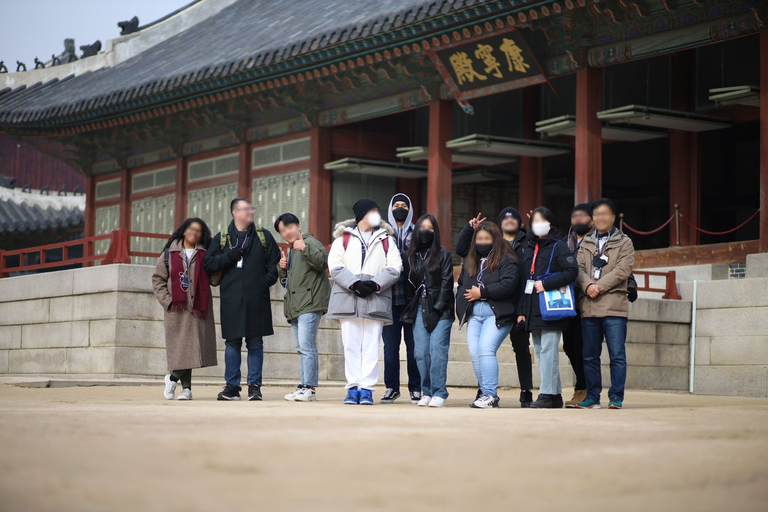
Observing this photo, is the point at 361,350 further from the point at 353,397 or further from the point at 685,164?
the point at 685,164

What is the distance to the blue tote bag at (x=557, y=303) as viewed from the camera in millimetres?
7738

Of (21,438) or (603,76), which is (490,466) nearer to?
(21,438)

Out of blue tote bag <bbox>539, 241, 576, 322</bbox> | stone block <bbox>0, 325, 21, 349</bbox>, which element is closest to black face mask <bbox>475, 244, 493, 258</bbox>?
blue tote bag <bbox>539, 241, 576, 322</bbox>

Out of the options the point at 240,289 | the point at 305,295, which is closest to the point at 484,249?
the point at 305,295

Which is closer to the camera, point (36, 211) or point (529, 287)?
point (529, 287)

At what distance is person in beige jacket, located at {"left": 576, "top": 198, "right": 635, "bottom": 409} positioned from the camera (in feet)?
25.7

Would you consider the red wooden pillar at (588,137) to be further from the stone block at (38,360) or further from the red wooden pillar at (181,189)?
the red wooden pillar at (181,189)

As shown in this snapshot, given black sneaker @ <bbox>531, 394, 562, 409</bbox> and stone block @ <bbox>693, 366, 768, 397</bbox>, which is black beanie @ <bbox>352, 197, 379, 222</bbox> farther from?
stone block @ <bbox>693, 366, 768, 397</bbox>

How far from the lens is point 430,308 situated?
7930 millimetres

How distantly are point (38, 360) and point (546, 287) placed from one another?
8.05m

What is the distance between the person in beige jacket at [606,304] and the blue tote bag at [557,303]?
191 mm

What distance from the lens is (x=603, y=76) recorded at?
52.4 ft

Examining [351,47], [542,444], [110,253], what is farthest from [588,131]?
[542,444]

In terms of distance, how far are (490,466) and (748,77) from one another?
37.9ft
